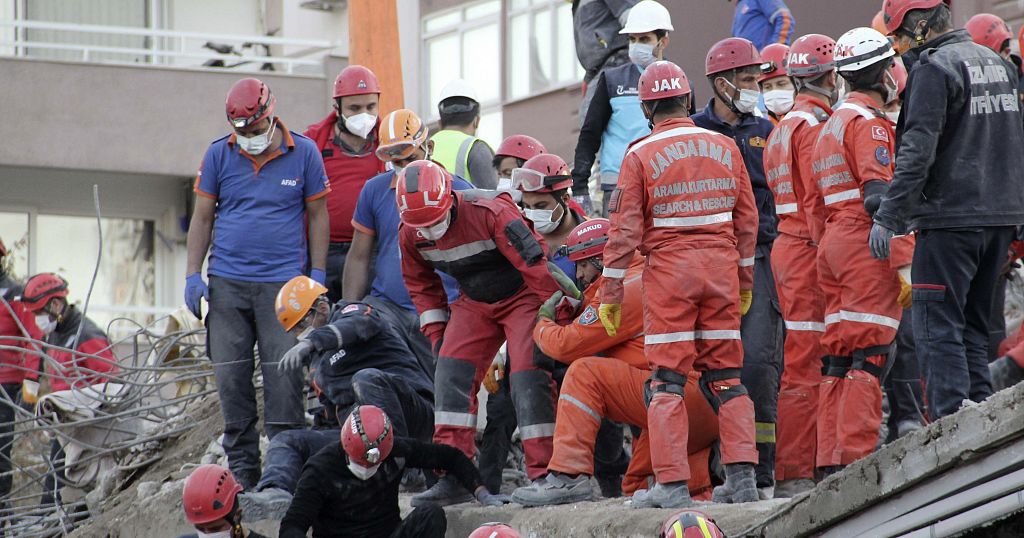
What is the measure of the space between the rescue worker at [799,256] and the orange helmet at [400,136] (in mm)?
2303

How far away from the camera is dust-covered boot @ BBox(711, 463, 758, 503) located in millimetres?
7383

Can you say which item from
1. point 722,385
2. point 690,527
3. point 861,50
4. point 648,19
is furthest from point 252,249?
point 690,527

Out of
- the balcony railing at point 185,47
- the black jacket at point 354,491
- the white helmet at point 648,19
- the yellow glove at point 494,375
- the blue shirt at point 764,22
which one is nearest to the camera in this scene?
the black jacket at point 354,491

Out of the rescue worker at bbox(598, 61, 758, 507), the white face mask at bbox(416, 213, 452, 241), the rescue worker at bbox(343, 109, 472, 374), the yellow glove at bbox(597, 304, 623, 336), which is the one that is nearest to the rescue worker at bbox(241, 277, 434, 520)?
the rescue worker at bbox(343, 109, 472, 374)

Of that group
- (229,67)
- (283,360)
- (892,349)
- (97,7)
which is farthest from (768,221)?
(97,7)

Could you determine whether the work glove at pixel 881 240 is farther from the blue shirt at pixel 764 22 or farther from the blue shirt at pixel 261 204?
the blue shirt at pixel 764 22

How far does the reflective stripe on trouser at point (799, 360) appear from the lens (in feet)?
26.4

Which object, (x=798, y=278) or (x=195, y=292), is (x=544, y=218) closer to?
(x=798, y=278)

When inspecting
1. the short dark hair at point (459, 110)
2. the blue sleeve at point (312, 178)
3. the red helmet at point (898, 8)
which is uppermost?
the red helmet at point (898, 8)

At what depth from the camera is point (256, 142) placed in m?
9.98

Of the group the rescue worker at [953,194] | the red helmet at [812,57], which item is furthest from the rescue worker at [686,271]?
the red helmet at [812,57]

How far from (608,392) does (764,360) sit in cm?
86

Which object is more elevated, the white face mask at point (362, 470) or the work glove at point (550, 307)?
the work glove at point (550, 307)

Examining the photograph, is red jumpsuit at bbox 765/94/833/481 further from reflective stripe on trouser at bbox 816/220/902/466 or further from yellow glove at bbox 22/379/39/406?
yellow glove at bbox 22/379/39/406
